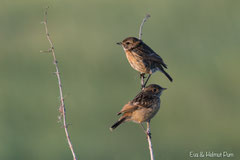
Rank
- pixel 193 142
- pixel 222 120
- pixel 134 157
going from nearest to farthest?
pixel 134 157 → pixel 193 142 → pixel 222 120

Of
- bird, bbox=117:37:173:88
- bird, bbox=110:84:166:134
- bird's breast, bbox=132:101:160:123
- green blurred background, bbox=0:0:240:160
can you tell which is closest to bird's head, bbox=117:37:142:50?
bird, bbox=117:37:173:88

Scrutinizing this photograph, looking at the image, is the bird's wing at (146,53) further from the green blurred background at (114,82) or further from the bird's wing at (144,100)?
the green blurred background at (114,82)

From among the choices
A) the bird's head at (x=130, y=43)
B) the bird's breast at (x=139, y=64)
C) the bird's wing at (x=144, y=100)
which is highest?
the bird's head at (x=130, y=43)

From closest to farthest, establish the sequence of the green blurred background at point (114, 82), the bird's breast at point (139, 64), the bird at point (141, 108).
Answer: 1. the bird at point (141, 108)
2. the bird's breast at point (139, 64)
3. the green blurred background at point (114, 82)

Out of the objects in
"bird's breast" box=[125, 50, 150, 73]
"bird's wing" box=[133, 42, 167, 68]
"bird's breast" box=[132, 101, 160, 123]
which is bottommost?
"bird's breast" box=[132, 101, 160, 123]

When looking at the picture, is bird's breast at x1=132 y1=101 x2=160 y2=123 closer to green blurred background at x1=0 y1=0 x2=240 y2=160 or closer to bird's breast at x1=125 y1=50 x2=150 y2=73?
bird's breast at x1=125 y1=50 x2=150 y2=73

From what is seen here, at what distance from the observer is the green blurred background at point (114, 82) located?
11.7m

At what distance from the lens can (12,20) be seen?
66.0ft

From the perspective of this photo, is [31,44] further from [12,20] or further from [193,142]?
[193,142]

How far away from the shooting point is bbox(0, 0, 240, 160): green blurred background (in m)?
11.7

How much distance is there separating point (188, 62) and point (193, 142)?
3852 mm

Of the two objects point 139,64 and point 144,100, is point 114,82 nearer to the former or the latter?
point 139,64

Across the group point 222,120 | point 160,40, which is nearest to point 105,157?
point 222,120

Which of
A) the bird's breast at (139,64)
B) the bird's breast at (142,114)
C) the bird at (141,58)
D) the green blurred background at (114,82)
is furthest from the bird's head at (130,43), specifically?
the green blurred background at (114,82)
